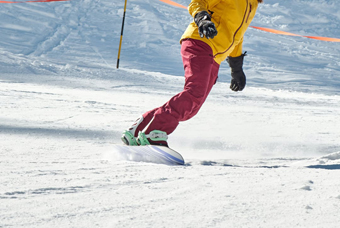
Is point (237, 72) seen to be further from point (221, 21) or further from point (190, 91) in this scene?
point (190, 91)

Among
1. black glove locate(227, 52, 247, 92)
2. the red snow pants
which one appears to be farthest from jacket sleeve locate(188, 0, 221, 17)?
black glove locate(227, 52, 247, 92)

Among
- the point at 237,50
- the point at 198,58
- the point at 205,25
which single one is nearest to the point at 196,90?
the point at 198,58

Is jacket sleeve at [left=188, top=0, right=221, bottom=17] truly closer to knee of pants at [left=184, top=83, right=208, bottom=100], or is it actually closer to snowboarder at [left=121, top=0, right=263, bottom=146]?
snowboarder at [left=121, top=0, right=263, bottom=146]

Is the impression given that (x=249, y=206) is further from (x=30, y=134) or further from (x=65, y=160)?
(x=30, y=134)

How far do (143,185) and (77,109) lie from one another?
13.2ft

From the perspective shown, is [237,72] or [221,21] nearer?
[221,21]

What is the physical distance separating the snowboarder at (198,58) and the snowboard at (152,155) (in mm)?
138

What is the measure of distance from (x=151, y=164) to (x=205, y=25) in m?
0.74

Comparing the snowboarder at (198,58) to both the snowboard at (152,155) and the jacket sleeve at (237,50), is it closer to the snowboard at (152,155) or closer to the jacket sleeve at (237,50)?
the snowboard at (152,155)

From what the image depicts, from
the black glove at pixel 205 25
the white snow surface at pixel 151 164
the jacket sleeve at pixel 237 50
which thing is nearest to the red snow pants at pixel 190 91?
the black glove at pixel 205 25

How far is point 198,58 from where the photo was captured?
2428mm

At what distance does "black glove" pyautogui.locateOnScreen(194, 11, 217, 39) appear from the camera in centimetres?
229

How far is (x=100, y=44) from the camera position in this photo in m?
16.6

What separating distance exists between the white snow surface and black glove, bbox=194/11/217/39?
643 mm
